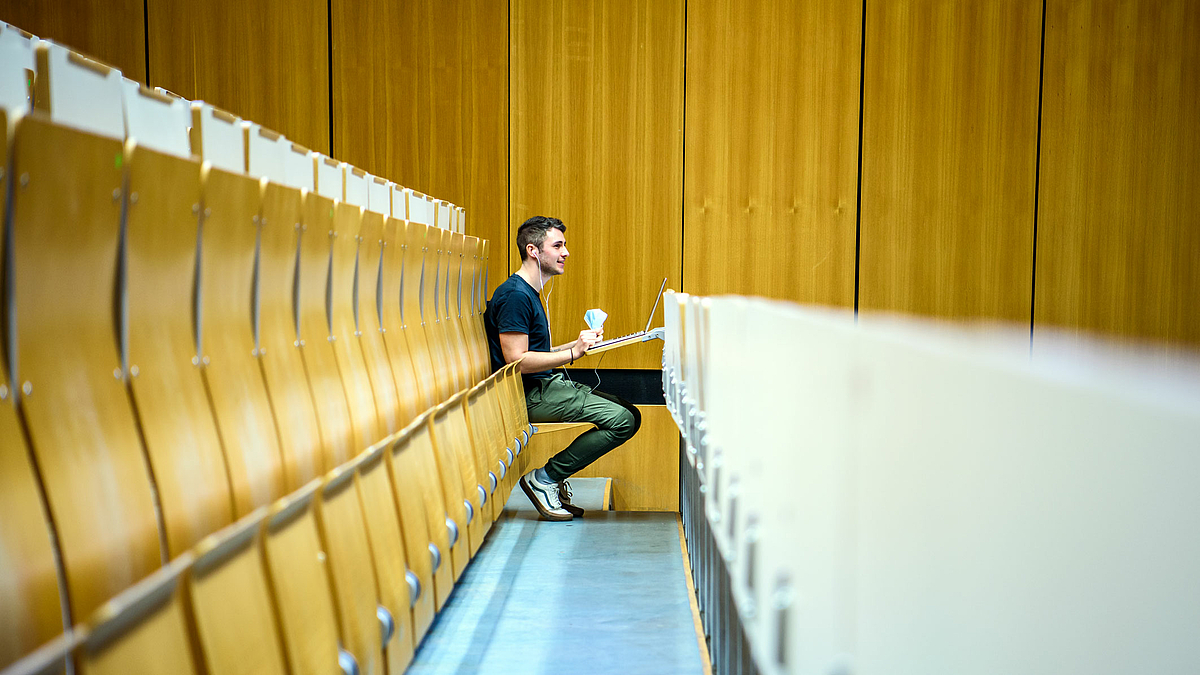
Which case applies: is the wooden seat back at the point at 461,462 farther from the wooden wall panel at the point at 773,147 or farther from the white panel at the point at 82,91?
the wooden wall panel at the point at 773,147

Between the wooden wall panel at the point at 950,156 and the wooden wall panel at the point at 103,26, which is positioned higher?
the wooden wall panel at the point at 103,26

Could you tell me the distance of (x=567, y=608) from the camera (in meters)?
1.86

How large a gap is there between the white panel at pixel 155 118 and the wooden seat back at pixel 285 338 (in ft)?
0.45

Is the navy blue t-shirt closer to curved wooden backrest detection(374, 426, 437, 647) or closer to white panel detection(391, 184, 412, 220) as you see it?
white panel detection(391, 184, 412, 220)

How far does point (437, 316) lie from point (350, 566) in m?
1.16

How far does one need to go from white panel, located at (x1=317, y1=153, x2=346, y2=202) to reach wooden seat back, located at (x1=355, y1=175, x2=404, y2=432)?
101 mm

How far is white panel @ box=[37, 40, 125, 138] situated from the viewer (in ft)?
2.94

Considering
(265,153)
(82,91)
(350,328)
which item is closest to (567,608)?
(350,328)

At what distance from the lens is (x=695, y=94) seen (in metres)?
3.10

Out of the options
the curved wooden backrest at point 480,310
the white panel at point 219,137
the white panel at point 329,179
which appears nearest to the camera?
the white panel at point 219,137

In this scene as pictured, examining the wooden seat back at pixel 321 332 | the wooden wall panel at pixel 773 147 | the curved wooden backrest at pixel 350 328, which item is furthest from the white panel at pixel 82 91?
the wooden wall panel at pixel 773 147

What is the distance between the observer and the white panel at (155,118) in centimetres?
104

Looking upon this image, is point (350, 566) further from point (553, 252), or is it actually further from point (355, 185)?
point (553, 252)

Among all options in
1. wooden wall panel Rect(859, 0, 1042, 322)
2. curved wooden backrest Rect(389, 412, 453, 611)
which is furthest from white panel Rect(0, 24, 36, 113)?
wooden wall panel Rect(859, 0, 1042, 322)
